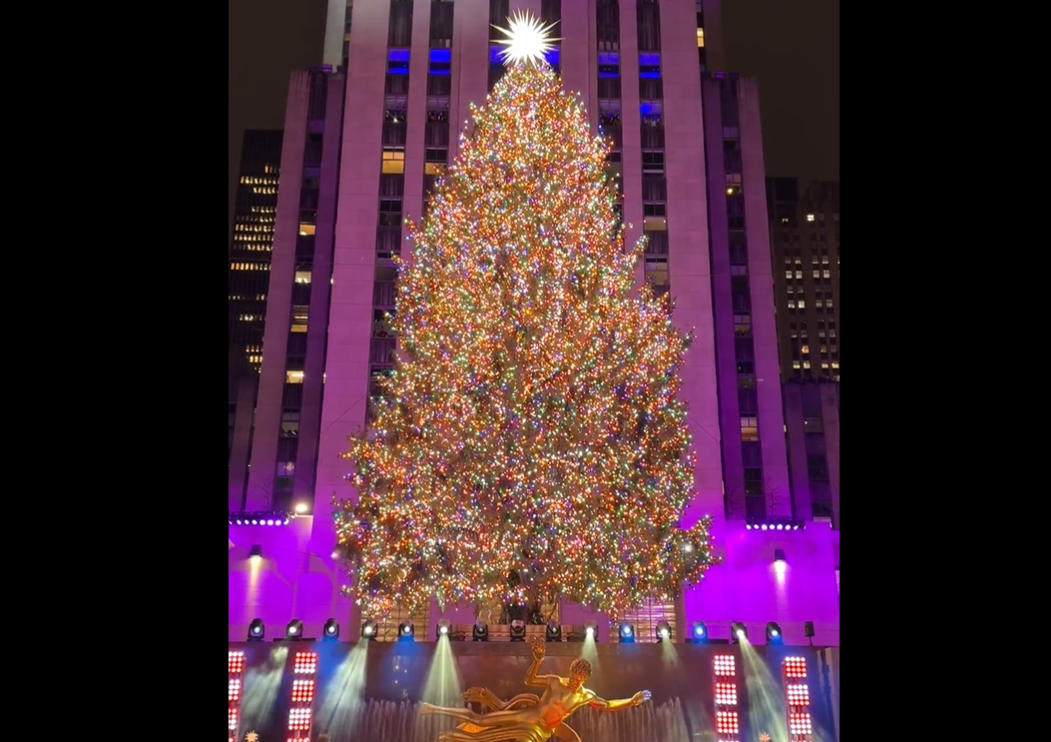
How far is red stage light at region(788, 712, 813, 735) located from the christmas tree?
17.0 ft

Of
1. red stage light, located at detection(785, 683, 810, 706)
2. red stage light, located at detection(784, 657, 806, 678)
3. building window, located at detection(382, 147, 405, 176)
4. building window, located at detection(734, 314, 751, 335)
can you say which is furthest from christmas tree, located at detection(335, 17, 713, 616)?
building window, located at detection(734, 314, 751, 335)

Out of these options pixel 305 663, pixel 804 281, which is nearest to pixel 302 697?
pixel 305 663

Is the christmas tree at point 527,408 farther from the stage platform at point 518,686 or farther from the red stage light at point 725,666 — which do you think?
the red stage light at point 725,666

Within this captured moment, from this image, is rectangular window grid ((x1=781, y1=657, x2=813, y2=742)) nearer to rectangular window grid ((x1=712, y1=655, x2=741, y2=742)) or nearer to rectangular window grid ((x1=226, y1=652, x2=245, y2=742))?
rectangular window grid ((x1=712, y1=655, x2=741, y2=742))

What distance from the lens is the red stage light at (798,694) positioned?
13.6 metres

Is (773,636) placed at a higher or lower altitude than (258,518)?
lower

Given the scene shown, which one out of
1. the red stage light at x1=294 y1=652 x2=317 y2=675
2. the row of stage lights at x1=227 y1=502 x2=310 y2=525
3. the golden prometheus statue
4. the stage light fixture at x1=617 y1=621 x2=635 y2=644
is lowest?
the golden prometheus statue

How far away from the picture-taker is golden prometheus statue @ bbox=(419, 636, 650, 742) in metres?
11.9

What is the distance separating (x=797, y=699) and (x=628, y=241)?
1925 cm

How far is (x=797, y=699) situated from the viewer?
44.6ft

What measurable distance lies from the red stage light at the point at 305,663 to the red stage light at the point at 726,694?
638 cm

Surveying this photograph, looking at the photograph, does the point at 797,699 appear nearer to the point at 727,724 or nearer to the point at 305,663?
the point at 727,724
